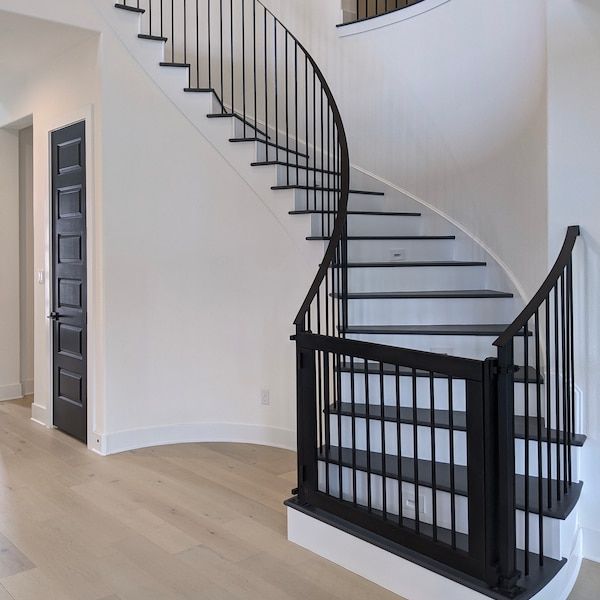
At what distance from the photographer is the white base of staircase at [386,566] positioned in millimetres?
2344

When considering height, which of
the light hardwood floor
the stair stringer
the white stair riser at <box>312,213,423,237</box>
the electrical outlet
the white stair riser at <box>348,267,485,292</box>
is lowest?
the light hardwood floor

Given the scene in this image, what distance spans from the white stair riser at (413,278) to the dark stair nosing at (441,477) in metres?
1.29

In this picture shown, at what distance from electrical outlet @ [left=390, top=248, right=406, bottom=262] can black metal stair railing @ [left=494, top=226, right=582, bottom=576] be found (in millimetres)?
1417

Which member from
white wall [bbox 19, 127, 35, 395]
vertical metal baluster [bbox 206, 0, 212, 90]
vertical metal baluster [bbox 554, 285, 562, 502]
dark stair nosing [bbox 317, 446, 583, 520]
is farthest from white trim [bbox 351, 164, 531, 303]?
white wall [bbox 19, 127, 35, 395]

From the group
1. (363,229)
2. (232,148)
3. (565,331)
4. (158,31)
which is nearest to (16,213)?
(158,31)

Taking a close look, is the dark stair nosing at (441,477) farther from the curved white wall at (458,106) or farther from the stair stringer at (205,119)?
the stair stringer at (205,119)

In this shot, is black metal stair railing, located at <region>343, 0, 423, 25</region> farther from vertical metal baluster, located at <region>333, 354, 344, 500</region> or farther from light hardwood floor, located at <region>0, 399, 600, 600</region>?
light hardwood floor, located at <region>0, 399, 600, 600</region>

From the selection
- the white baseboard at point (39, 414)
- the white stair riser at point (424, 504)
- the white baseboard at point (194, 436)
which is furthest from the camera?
the white baseboard at point (39, 414)

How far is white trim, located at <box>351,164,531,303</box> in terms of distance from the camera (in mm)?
4031

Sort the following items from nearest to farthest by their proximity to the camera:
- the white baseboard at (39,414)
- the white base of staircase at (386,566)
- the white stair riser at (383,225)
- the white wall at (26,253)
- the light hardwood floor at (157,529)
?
the white base of staircase at (386,566) < the light hardwood floor at (157,529) < the white stair riser at (383,225) < the white baseboard at (39,414) < the white wall at (26,253)

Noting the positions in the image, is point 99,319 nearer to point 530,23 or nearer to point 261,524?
point 261,524

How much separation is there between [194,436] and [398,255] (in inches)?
75.0

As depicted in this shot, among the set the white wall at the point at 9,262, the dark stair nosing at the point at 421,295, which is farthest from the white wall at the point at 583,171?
the white wall at the point at 9,262

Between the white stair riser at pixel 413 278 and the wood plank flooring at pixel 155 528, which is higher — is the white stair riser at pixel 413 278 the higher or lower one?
the higher one
